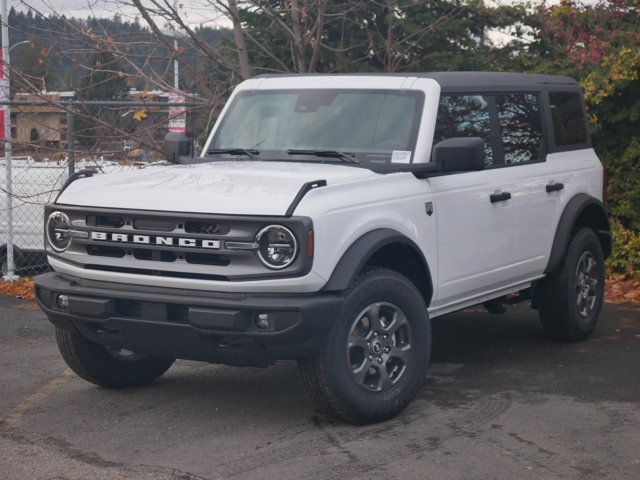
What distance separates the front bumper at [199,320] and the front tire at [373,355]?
0.46ft

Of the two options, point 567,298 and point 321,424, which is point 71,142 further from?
point 321,424

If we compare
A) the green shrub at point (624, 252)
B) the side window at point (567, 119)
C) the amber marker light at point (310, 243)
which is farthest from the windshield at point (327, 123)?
the green shrub at point (624, 252)

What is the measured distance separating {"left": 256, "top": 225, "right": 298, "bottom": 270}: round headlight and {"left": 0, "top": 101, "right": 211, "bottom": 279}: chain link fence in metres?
5.64

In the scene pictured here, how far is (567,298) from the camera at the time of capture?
836 centimetres

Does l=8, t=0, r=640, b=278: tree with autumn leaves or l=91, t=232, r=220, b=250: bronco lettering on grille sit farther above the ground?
l=8, t=0, r=640, b=278: tree with autumn leaves

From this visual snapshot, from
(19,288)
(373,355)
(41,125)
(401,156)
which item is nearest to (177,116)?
(41,125)

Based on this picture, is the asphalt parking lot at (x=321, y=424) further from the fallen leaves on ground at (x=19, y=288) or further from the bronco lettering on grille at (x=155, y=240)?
the fallen leaves on ground at (x=19, y=288)

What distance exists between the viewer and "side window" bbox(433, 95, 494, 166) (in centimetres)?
718

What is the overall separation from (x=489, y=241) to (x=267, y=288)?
2129mm

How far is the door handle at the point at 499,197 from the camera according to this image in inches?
289

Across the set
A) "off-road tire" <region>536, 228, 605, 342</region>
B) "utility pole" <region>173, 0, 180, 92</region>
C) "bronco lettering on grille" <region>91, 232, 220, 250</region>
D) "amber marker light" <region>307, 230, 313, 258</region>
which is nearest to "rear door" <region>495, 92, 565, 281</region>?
"off-road tire" <region>536, 228, 605, 342</region>

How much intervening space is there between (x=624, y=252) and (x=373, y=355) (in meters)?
6.36

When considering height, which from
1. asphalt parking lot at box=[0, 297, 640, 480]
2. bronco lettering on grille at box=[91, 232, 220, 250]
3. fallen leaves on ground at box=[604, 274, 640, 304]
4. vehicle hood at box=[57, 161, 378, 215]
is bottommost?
fallen leaves on ground at box=[604, 274, 640, 304]

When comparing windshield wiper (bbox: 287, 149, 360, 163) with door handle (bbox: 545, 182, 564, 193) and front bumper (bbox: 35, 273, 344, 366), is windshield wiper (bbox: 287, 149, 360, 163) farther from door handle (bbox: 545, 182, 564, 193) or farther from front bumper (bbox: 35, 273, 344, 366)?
door handle (bbox: 545, 182, 564, 193)
